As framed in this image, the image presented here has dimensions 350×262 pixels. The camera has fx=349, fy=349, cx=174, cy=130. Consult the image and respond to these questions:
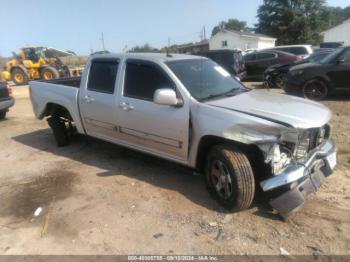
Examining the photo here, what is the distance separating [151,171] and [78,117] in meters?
1.74

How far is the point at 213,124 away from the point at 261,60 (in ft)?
44.3

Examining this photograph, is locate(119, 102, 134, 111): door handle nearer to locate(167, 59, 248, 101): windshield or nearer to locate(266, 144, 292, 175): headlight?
locate(167, 59, 248, 101): windshield

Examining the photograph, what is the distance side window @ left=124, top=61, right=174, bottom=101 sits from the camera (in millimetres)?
4797

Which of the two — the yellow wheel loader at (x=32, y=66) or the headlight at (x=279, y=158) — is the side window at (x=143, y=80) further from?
the yellow wheel loader at (x=32, y=66)

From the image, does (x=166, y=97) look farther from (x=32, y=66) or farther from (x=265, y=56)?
(x=32, y=66)

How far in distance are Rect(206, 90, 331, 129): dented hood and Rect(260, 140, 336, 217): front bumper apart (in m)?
0.43

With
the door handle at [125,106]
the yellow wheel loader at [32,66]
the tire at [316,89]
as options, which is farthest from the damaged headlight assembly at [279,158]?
the yellow wheel loader at [32,66]

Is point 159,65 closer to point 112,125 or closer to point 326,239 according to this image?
point 112,125

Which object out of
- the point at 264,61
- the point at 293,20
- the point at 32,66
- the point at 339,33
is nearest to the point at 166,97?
the point at 264,61

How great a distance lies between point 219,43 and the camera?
49562 millimetres

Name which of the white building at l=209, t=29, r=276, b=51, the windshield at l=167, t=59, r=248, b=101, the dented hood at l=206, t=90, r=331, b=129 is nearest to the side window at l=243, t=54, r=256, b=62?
the windshield at l=167, t=59, r=248, b=101

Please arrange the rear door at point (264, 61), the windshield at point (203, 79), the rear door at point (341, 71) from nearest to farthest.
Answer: the windshield at point (203, 79), the rear door at point (341, 71), the rear door at point (264, 61)

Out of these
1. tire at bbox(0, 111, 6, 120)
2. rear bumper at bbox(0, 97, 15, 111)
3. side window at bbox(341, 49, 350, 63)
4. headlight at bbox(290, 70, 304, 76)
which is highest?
side window at bbox(341, 49, 350, 63)

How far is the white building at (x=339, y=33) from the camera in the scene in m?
49.6
